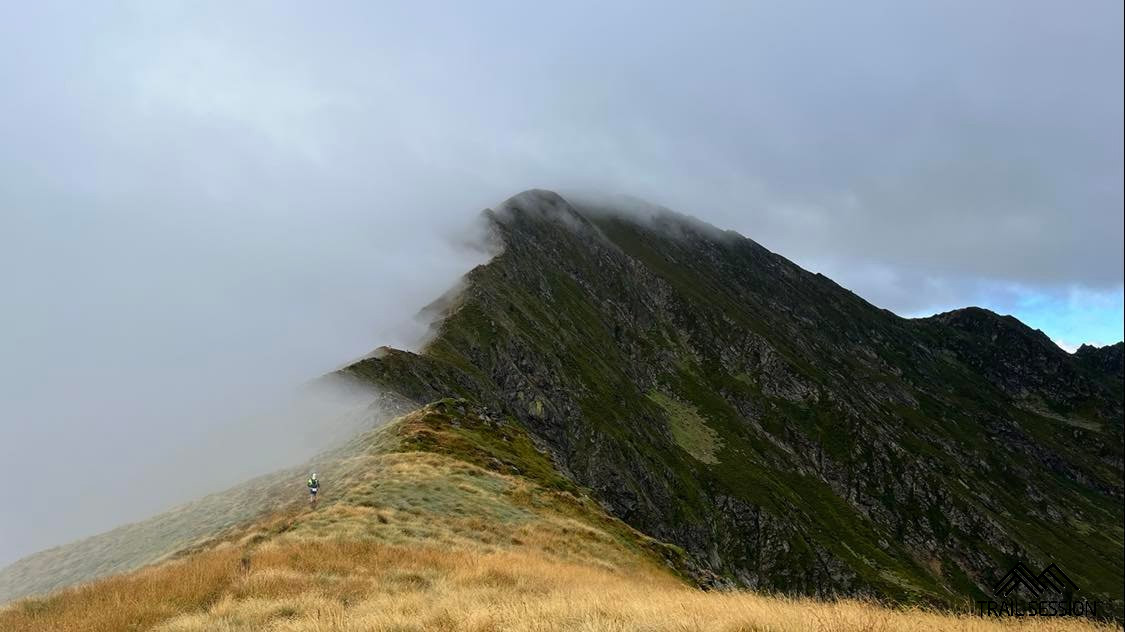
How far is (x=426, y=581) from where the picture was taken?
1382 centimetres

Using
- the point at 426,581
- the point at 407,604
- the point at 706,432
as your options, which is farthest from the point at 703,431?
the point at 407,604

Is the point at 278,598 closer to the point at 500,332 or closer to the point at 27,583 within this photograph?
the point at 27,583

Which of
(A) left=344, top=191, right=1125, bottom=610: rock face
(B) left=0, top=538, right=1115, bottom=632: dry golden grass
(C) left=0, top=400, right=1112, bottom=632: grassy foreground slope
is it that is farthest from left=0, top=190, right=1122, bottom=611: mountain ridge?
(B) left=0, top=538, right=1115, bottom=632: dry golden grass

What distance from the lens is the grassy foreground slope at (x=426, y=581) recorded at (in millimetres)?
9141

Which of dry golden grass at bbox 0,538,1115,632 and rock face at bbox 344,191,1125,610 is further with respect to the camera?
rock face at bbox 344,191,1125,610

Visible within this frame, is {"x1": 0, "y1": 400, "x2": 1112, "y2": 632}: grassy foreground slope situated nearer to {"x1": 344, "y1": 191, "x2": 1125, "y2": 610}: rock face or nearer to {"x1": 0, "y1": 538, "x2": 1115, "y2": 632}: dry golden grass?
{"x1": 0, "y1": 538, "x2": 1115, "y2": 632}: dry golden grass

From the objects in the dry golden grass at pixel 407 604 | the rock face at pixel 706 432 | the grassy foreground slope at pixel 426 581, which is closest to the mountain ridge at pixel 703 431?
the rock face at pixel 706 432

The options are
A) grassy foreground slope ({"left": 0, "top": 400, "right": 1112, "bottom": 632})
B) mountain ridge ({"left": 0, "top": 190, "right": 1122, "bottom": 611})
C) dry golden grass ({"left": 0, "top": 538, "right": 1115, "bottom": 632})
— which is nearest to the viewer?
dry golden grass ({"left": 0, "top": 538, "right": 1115, "bottom": 632})

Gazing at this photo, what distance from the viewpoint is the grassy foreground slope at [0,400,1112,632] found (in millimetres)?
9141

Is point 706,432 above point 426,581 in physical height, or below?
below

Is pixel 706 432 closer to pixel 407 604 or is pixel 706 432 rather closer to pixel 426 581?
pixel 426 581

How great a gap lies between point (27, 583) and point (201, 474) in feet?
153

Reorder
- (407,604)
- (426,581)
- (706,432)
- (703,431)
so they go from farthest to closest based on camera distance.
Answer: (703,431) < (706,432) < (426,581) < (407,604)

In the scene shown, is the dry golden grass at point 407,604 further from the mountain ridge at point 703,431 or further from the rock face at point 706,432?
the rock face at point 706,432
